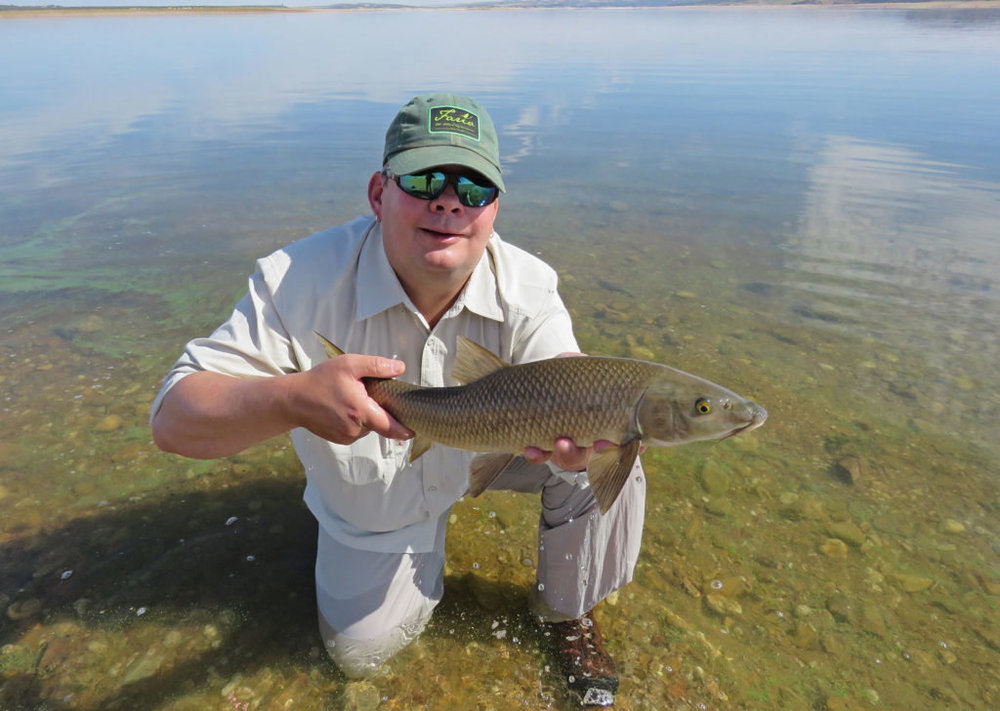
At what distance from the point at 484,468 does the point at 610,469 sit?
57 cm

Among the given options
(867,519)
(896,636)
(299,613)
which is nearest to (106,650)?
(299,613)

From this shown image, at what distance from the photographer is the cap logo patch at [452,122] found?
285 cm

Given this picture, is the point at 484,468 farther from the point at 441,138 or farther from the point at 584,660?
the point at 441,138

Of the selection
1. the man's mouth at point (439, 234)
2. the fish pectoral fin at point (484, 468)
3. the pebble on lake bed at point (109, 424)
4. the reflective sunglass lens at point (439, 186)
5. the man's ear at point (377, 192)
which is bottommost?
the pebble on lake bed at point (109, 424)

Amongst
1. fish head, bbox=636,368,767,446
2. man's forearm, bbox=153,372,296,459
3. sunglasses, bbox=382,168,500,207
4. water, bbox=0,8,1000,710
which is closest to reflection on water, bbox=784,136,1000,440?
water, bbox=0,8,1000,710

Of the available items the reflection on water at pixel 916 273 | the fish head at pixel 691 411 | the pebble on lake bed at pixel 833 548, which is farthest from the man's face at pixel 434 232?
the reflection on water at pixel 916 273

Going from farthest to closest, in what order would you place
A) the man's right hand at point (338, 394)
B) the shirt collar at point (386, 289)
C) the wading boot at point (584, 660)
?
the wading boot at point (584, 660), the shirt collar at point (386, 289), the man's right hand at point (338, 394)

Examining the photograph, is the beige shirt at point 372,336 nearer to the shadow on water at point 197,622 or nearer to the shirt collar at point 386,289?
the shirt collar at point 386,289

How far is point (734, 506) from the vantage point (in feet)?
15.3

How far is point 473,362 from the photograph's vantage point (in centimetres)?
277

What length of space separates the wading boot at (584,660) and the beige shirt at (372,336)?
867mm

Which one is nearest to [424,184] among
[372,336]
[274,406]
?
[372,336]

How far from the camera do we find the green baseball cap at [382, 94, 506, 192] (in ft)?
9.13

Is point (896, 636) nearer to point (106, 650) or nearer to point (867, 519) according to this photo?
point (867, 519)
